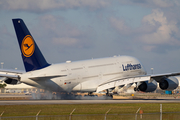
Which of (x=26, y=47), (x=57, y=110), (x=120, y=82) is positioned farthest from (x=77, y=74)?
(x=57, y=110)

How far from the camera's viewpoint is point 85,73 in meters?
43.6

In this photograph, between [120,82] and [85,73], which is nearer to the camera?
[120,82]

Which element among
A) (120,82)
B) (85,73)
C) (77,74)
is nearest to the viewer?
(77,74)

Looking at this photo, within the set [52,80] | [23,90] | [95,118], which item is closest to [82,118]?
[95,118]

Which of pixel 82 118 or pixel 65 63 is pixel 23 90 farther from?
pixel 82 118

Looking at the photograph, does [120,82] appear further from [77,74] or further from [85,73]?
[77,74]

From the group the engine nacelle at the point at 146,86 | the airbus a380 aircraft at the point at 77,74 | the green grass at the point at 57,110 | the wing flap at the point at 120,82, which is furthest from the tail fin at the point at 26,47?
the engine nacelle at the point at 146,86

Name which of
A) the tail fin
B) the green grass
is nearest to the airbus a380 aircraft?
the tail fin

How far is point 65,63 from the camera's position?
4253cm

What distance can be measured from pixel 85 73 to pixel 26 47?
9.69 meters

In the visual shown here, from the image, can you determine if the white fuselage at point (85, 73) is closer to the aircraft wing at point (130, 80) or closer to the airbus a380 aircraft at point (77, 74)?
the airbus a380 aircraft at point (77, 74)

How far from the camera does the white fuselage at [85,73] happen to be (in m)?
39.3

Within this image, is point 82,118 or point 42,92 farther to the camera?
point 42,92

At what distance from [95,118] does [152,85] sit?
995 inches
